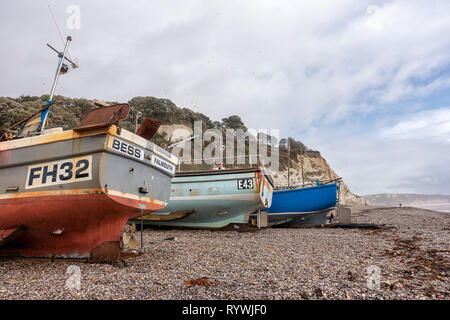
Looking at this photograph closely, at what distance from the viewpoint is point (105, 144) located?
4.61 metres

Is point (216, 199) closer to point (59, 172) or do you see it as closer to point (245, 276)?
point (59, 172)

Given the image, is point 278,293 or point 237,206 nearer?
point 278,293

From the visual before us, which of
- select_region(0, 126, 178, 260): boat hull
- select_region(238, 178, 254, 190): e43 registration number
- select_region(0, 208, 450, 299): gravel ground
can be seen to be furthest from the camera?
select_region(238, 178, 254, 190): e43 registration number

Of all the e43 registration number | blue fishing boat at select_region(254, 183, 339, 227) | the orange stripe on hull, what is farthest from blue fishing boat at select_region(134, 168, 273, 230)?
the orange stripe on hull

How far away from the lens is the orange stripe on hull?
15.4 ft

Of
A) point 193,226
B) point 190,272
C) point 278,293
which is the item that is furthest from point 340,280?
point 193,226

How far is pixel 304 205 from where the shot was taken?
14.0 m

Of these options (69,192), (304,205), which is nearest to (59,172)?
(69,192)

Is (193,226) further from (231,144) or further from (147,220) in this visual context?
(231,144)

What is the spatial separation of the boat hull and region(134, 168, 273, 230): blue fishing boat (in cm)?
577

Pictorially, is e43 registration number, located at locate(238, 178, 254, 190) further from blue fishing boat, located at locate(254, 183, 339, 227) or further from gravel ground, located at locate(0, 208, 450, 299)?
gravel ground, located at locate(0, 208, 450, 299)

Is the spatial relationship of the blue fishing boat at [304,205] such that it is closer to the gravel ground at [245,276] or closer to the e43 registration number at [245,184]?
the e43 registration number at [245,184]

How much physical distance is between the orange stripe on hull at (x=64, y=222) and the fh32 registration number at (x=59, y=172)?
273 mm
